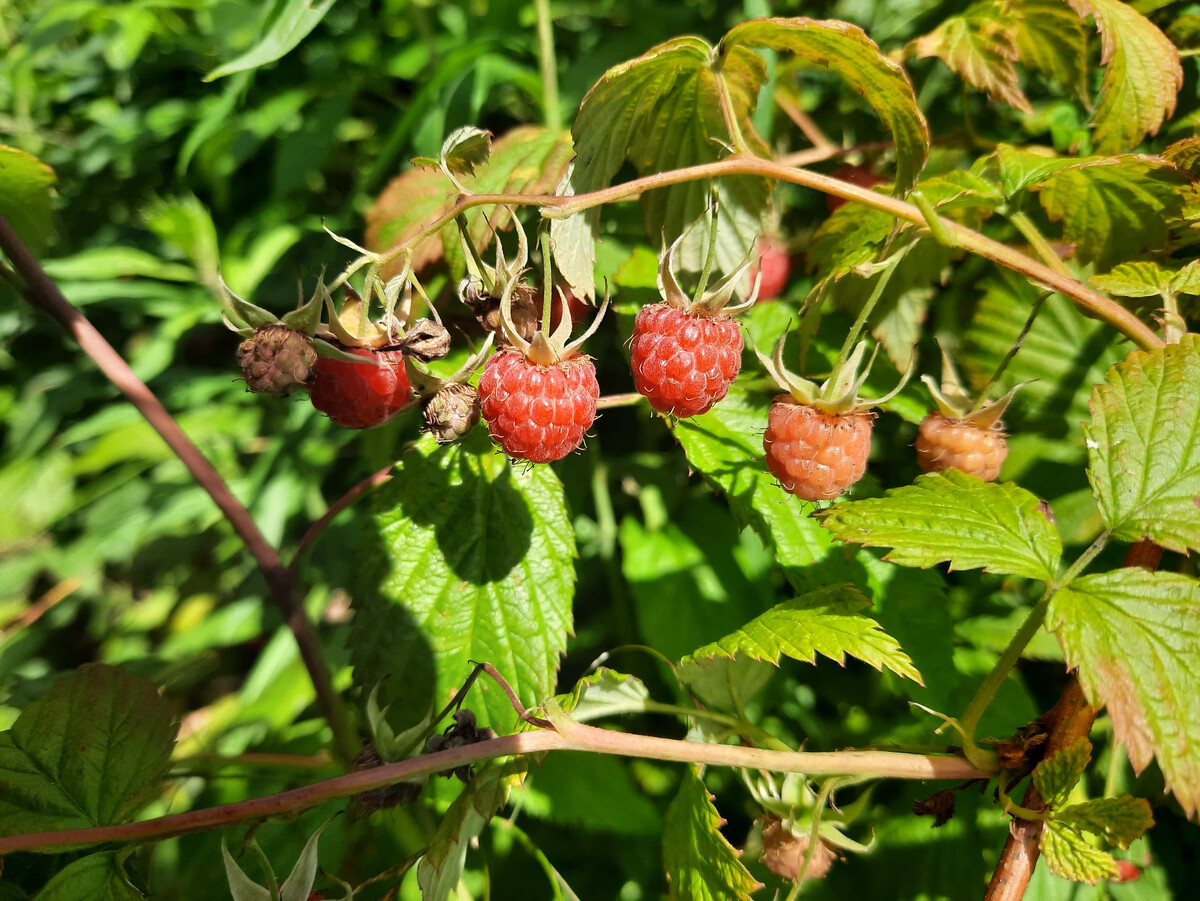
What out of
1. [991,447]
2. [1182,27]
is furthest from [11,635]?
[1182,27]

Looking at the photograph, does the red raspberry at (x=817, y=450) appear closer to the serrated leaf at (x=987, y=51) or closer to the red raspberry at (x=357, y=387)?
the red raspberry at (x=357, y=387)

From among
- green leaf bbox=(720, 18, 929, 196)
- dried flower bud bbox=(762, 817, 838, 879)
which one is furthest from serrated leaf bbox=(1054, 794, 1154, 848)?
green leaf bbox=(720, 18, 929, 196)

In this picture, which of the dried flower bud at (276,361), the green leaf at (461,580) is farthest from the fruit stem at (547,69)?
the dried flower bud at (276,361)

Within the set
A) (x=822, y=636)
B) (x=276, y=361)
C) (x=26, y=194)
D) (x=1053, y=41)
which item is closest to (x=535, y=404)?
(x=276, y=361)

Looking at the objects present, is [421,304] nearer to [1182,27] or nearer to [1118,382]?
[1118,382]

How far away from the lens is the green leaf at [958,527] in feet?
2.72

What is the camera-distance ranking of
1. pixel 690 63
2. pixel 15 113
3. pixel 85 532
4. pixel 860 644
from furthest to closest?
pixel 85 532, pixel 15 113, pixel 690 63, pixel 860 644

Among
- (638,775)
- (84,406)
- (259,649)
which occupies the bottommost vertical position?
(259,649)

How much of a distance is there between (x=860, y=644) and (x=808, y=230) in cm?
117

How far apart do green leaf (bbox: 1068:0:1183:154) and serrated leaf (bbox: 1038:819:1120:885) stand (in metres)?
0.97

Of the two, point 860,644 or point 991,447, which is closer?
point 860,644

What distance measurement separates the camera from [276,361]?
92 cm

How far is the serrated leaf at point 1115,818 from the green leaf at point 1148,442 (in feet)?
0.89

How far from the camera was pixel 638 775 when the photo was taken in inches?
64.2
